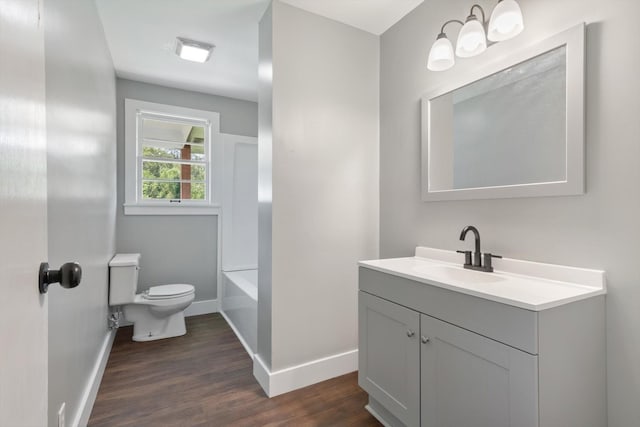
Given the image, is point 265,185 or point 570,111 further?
point 265,185

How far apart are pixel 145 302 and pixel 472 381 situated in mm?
2694

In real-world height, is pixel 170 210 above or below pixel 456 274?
above

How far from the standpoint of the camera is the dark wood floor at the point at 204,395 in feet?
5.70

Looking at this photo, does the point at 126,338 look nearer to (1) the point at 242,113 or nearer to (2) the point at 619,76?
(1) the point at 242,113

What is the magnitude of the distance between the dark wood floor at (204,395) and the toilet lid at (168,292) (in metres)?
0.44

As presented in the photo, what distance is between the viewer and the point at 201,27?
2.31 metres

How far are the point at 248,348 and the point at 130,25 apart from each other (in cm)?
272

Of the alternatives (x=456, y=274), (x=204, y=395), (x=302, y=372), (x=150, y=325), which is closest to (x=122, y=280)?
(x=150, y=325)

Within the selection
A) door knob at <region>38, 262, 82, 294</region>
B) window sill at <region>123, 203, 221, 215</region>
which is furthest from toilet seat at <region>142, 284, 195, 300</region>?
door knob at <region>38, 262, 82, 294</region>

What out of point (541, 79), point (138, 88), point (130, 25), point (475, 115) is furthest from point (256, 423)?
point (138, 88)

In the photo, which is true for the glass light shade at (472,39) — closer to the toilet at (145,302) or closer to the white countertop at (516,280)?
the white countertop at (516,280)

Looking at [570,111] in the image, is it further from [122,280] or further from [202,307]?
[202,307]

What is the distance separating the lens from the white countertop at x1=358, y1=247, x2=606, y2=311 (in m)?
1.08

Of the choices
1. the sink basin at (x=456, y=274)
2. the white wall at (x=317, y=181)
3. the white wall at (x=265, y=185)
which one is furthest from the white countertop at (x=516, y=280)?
the white wall at (x=265, y=185)
